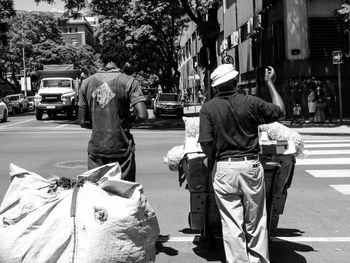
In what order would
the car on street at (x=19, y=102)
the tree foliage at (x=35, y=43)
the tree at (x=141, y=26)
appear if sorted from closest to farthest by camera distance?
the tree at (x=141, y=26)
the car on street at (x=19, y=102)
the tree foliage at (x=35, y=43)

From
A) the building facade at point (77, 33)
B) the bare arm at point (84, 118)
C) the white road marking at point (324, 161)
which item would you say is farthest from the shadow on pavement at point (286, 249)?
the building facade at point (77, 33)

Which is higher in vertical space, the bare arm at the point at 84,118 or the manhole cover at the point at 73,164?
the bare arm at the point at 84,118

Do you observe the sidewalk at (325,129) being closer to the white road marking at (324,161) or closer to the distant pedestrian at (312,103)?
the distant pedestrian at (312,103)

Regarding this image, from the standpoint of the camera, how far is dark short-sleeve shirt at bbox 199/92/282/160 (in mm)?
4516

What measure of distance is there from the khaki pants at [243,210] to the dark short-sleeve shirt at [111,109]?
3.56 ft

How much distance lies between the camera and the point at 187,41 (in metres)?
75.5

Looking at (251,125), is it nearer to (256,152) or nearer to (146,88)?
(256,152)

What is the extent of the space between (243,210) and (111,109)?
1.57 meters

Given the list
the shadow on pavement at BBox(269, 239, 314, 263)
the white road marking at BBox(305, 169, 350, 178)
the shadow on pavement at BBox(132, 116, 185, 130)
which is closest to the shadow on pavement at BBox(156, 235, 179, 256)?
the shadow on pavement at BBox(269, 239, 314, 263)

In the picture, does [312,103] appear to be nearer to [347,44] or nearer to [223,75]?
[347,44]

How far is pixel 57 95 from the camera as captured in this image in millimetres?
31547

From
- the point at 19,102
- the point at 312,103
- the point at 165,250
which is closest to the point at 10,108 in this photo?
the point at 19,102

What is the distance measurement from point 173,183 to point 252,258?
494cm

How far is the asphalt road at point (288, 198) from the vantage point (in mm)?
5512
